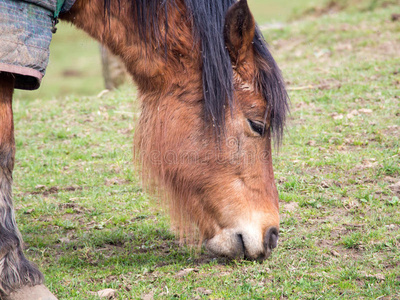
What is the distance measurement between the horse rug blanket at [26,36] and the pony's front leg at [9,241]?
5.7 inches

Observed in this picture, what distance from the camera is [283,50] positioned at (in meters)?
8.78

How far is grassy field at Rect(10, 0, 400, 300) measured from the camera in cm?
311

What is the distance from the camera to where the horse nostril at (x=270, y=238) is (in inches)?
122

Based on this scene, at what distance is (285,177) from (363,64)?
354cm

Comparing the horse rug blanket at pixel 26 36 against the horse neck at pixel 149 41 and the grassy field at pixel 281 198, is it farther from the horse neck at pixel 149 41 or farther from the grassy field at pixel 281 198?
the grassy field at pixel 281 198

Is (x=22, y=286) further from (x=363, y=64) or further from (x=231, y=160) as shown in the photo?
(x=363, y=64)

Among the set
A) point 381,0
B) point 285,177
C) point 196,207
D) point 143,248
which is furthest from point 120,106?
point 381,0

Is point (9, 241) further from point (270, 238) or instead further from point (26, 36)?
point (270, 238)

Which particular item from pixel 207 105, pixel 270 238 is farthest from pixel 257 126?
pixel 270 238

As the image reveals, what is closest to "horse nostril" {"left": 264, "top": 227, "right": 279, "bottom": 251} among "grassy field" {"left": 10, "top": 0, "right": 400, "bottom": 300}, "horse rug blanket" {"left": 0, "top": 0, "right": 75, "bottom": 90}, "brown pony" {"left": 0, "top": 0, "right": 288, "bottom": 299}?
"brown pony" {"left": 0, "top": 0, "right": 288, "bottom": 299}

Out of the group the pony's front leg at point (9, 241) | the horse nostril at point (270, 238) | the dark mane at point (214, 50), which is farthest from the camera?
the horse nostril at point (270, 238)

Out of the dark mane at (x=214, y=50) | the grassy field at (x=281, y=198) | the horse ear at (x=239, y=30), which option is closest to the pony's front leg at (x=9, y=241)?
the grassy field at (x=281, y=198)

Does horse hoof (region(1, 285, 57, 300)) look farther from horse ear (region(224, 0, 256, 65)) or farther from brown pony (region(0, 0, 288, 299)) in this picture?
horse ear (region(224, 0, 256, 65))

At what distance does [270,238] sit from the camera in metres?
3.14
